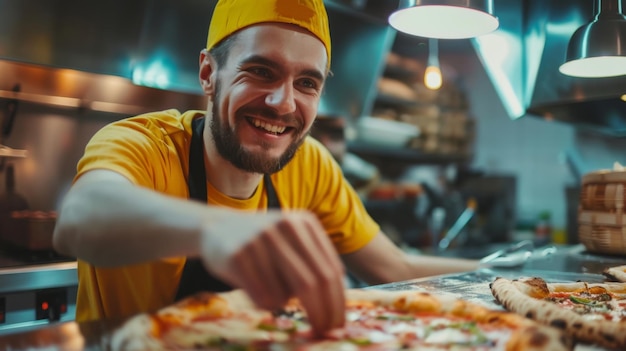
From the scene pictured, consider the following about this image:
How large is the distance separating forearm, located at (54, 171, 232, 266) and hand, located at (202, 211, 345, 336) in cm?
7

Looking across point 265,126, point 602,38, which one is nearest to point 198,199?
point 265,126

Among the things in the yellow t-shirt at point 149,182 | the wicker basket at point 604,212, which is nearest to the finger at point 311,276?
the yellow t-shirt at point 149,182

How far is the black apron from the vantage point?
151 cm

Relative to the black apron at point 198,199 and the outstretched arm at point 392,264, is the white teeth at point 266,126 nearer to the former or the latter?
the black apron at point 198,199

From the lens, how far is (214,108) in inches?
65.0

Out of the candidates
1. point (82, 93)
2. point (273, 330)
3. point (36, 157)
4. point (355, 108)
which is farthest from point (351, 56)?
point (273, 330)

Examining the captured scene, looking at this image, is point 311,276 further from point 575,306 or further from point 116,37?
point 116,37

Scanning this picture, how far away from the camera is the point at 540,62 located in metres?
2.52

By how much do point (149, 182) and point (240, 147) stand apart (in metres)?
0.27

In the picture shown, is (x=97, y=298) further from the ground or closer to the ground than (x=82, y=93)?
closer to the ground

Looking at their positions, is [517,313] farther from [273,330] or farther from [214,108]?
[214,108]

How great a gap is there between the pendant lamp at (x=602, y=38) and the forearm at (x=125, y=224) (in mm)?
1509

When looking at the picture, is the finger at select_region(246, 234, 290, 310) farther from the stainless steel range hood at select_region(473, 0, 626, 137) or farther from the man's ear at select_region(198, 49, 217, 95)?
the stainless steel range hood at select_region(473, 0, 626, 137)

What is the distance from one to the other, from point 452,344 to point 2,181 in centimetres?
231
